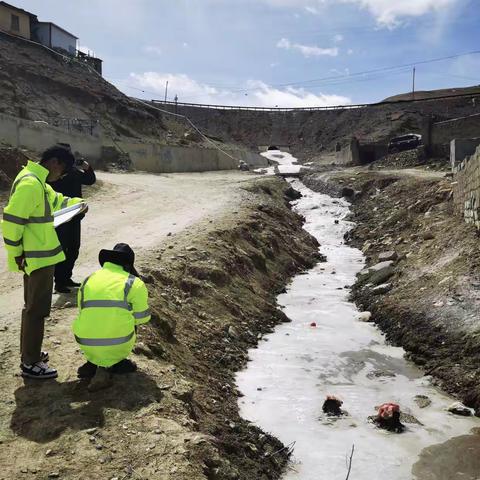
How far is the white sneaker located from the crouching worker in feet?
0.82

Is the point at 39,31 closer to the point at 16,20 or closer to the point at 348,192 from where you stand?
the point at 16,20

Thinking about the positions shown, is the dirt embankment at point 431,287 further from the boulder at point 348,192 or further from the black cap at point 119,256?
the boulder at point 348,192

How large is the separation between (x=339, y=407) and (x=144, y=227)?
22.4 feet

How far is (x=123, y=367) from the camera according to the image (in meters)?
4.52

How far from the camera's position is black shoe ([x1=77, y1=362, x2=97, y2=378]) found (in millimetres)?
4391

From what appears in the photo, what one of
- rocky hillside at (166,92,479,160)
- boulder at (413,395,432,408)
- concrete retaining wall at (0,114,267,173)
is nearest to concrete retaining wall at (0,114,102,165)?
concrete retaining wall at (0,114,267,173)

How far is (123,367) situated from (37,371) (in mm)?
686

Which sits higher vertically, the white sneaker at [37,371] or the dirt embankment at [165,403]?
the white sneaker at [37,371]

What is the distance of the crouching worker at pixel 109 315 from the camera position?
166 inches

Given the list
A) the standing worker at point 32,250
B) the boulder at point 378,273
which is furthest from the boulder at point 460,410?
the boulder at point 378,273

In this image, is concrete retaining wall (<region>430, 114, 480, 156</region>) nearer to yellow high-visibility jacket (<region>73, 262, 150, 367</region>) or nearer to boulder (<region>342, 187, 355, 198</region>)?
boulder (<region>342, 187, 355, 198</region>)

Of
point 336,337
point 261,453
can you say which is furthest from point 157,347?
point 336,337

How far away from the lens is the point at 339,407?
20.2 ft

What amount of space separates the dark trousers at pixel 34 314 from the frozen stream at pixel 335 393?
2490 mm
